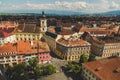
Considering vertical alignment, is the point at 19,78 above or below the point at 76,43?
below

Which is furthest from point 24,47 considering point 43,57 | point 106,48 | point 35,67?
point 106,48

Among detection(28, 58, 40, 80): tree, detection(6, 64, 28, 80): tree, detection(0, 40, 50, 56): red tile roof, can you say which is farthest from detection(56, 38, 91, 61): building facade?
detection(6, 64, 28, 80): tree

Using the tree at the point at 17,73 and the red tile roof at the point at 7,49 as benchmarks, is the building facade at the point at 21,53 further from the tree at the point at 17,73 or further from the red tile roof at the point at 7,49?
the tree at the point at 17,73

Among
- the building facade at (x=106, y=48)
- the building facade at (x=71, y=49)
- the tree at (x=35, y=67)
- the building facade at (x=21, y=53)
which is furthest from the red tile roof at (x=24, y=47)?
the building facade at (x=106, y=48)

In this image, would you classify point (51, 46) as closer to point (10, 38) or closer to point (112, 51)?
point (10, 38)

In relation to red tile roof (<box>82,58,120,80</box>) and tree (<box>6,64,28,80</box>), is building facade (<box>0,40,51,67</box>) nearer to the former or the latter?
tree (<box>6,64,28,80</box>)

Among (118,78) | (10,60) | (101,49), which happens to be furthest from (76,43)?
(118,78)
